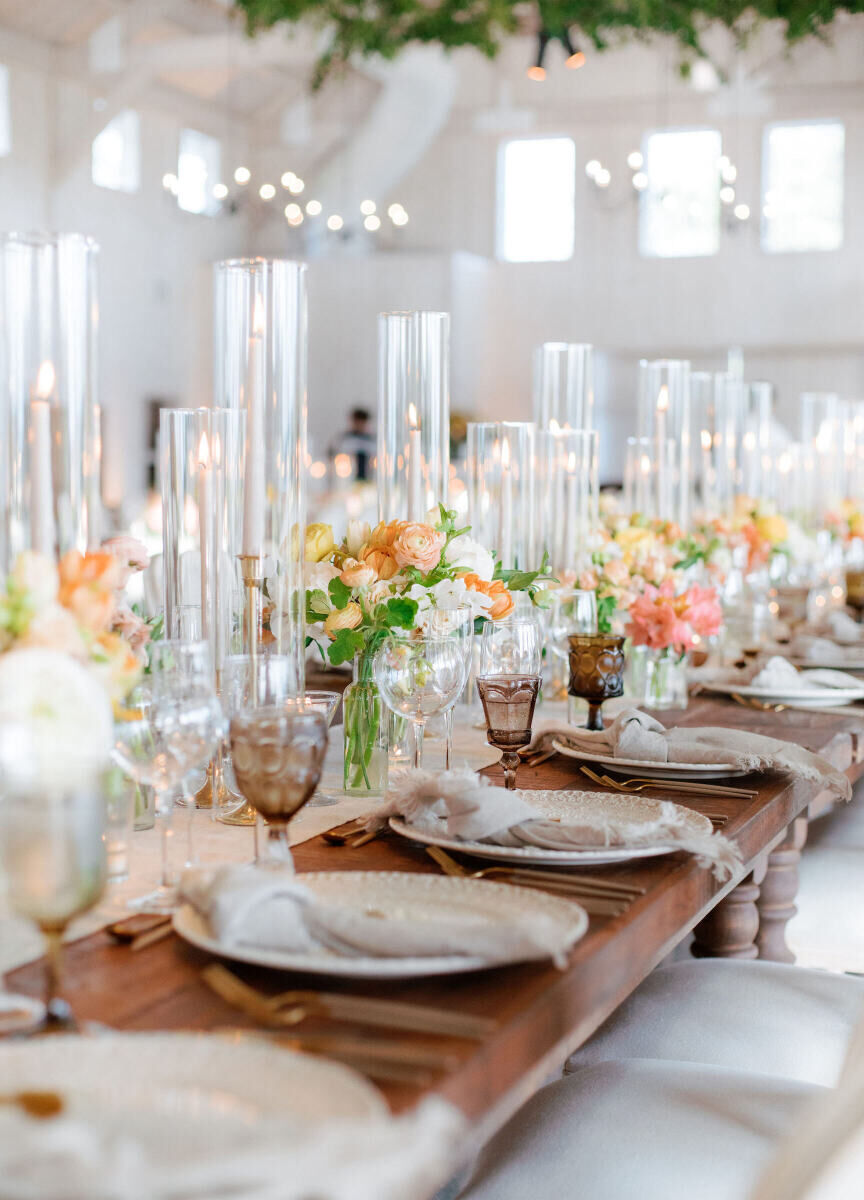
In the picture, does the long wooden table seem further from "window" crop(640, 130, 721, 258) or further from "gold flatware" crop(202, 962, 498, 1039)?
"window" crop(640, 130, 721, 258)

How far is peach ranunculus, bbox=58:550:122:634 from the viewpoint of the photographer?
1.19 m

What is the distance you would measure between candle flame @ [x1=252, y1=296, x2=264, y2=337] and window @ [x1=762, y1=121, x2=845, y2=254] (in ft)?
37.7

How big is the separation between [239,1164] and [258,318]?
127 cm

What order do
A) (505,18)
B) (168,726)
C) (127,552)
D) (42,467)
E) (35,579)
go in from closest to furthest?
(35,579), (168,726), (42,467), (127,552), (505,18)

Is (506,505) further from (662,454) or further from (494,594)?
(662,454)

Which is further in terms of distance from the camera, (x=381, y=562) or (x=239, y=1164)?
(x=381, y=562)

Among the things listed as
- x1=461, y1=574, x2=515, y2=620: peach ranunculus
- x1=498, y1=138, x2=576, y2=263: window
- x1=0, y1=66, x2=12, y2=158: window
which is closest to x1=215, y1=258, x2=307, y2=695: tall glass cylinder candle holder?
x1=461, y1=574, x2=515, y2=620: peach ranunculus

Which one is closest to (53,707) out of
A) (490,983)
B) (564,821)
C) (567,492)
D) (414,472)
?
(490,983)

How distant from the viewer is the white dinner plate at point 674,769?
1.80 m

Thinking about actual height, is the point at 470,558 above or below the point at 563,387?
below

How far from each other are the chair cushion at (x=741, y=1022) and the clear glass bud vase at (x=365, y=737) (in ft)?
1.40

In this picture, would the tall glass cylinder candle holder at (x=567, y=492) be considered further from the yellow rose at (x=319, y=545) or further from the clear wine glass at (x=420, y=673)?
the clear wine glass at (x=420, y=673)

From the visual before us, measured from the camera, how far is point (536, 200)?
13617mm

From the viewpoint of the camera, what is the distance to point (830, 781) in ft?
5.87
